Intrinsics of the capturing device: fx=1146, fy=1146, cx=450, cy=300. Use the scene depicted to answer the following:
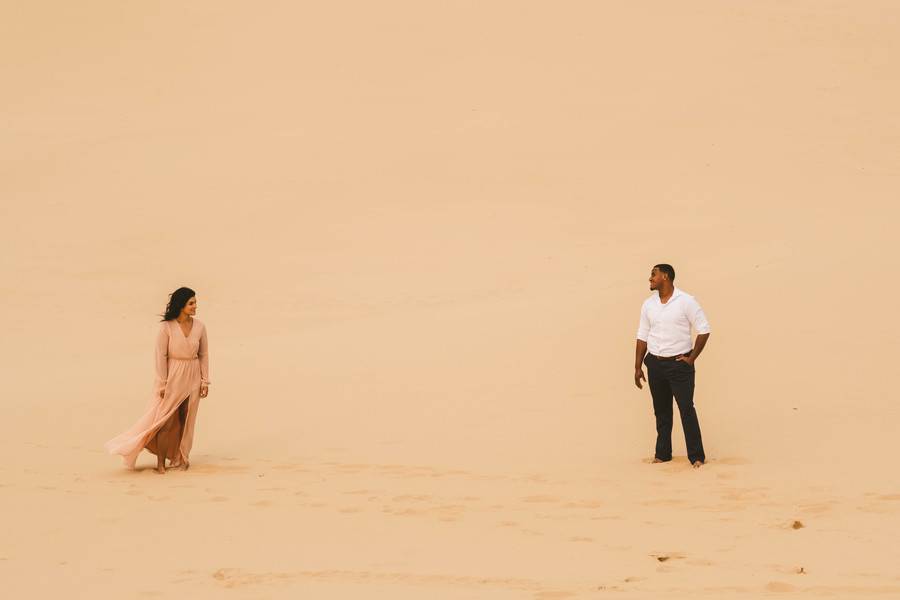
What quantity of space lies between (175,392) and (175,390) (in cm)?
2

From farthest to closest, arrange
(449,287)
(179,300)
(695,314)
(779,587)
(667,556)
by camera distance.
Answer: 1. (449,287)
2. (179,300)
3. (695,314)
4. (667,556)
5. (779,587)

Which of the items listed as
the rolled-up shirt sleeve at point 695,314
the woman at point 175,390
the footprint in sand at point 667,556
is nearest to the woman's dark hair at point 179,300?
the woman at point 175,390

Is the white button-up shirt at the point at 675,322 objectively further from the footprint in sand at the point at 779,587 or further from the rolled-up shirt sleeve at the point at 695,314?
the footprint in sand at the point at 779,587

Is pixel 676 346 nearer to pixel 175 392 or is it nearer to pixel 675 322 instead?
pixel 675 322

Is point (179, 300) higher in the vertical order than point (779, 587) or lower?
higher

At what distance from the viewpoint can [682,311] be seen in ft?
26.6

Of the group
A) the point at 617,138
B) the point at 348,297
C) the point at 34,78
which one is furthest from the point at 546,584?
the point at 34,78

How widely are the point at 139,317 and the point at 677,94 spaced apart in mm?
14210

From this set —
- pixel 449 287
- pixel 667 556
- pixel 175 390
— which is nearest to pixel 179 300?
pixel 175 390

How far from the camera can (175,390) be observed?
8.80 m

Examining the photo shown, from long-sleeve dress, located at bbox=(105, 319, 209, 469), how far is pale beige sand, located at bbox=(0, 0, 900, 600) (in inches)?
10.0

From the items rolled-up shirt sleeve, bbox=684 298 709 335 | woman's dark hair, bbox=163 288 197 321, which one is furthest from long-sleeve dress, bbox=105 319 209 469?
rolled-up shirt sleeve, bbox=684 298 709 335

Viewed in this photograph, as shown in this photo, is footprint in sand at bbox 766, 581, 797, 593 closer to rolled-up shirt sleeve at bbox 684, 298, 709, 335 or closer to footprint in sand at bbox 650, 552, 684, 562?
footprint in sand at bbox 650, 552, 684, 562

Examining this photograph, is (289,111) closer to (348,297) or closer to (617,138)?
(617,138)
